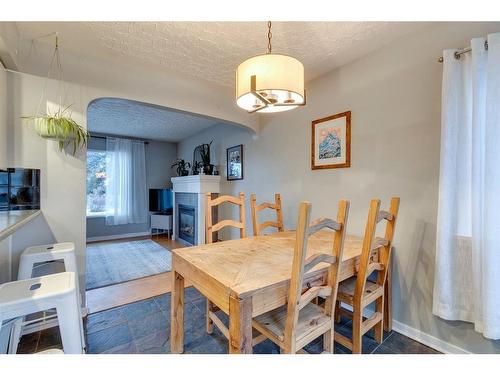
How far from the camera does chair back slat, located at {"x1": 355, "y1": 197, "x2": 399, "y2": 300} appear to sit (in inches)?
50.4

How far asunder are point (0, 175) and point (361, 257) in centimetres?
255

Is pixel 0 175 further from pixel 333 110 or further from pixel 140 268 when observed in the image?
pixel 333 110

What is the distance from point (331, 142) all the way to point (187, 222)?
3214mm

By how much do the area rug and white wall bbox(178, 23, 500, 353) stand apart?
2.41 m

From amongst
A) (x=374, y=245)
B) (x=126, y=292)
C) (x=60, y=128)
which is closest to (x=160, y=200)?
(x=126, y=292)

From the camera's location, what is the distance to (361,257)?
1.39 m

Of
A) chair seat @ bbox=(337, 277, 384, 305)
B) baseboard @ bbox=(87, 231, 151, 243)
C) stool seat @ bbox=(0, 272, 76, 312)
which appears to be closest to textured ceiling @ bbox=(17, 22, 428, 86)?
stool seat @ bbox=(0, 272, 76, 312)

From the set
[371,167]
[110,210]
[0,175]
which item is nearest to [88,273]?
[0,175]

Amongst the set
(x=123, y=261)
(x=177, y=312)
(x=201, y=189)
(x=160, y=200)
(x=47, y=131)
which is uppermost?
(x=47, y=131)

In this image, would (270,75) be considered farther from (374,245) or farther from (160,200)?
(160,200)

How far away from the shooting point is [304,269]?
99 centimetres

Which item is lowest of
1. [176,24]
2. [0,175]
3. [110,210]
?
[110,210]
